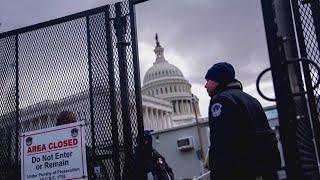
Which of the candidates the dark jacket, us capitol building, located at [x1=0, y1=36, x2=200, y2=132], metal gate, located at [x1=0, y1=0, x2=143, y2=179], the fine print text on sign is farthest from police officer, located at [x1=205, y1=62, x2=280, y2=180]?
us capitol building, located at [x1=0, y1=36, x2=200, y2=132]

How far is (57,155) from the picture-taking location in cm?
388

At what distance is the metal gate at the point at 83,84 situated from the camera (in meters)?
4.05

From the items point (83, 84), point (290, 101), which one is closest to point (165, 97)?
point (83, 84)

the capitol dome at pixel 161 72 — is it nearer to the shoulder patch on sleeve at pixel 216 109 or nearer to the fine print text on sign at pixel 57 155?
the fine print text on sign at pixel 57 155

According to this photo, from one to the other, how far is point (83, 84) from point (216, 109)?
1798 millimetres

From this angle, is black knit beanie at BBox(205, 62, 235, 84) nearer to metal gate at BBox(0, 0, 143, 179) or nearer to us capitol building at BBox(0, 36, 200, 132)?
metal gate at BBox(0, 0, 143, 179)

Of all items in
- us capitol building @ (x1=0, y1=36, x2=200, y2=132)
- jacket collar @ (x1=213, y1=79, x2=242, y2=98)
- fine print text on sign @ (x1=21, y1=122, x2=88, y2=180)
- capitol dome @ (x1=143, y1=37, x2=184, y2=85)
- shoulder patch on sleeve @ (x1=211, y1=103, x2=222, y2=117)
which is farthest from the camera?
capitol dome @ (x1=143, y1=37, x2=184, y2=85)

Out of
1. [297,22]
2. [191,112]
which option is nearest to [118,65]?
[297,22]

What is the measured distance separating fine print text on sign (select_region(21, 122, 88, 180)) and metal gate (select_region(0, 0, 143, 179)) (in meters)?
0.28

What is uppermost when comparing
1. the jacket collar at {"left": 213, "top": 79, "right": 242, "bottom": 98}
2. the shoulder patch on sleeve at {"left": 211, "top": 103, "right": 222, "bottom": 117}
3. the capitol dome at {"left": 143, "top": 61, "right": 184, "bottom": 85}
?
the capitol dome at {"left": 143, "top": 61, "right": 184, "bottom": 85}

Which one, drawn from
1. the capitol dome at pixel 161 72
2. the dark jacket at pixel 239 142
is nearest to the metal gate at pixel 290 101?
the dark jacket at pixel 239 142

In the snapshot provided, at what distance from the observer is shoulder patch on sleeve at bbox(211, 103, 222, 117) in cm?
289

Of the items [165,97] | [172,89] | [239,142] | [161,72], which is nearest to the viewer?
[239,142]

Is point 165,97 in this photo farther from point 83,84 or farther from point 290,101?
point 290,101
